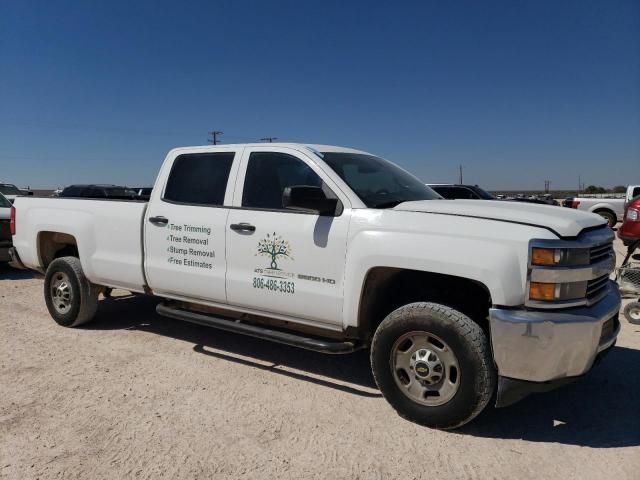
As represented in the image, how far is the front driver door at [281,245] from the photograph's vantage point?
3.75 metres

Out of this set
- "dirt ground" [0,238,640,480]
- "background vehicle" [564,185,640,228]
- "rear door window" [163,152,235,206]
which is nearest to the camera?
"dirt ground" [0,238,640,480]

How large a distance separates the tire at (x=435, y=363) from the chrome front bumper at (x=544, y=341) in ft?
0.48

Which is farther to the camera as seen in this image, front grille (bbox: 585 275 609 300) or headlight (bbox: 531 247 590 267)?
front grille (bbox: 585 275 609 300)

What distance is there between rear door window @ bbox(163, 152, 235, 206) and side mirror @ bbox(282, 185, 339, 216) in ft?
3.61

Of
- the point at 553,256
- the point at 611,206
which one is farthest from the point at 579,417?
the point at 611,206

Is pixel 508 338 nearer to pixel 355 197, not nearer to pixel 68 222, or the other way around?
pixel 355 197

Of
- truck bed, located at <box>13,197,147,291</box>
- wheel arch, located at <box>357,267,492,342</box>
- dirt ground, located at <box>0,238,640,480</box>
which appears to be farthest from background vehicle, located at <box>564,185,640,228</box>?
truck bed, located at <box>13,197,147,291</box>

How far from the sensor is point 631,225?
651 cm

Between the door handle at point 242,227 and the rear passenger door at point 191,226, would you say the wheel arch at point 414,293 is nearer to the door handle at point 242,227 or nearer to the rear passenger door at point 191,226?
the door handle at point 242,227

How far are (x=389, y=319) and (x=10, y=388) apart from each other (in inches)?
121

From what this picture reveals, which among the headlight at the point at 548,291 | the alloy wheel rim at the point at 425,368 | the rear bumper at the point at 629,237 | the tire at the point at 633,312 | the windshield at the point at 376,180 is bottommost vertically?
the tire at the point at 633,312

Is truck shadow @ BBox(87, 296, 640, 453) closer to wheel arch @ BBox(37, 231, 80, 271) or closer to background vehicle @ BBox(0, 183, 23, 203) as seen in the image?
wheel arch @ BBox(37, 231, 80, 271)

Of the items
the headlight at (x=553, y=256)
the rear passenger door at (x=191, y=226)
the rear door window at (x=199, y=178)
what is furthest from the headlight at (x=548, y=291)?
the rear door window at (x=199, y=178)

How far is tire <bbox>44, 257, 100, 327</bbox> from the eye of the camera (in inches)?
219
